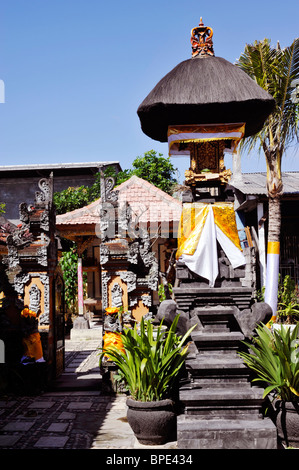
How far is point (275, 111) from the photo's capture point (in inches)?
441

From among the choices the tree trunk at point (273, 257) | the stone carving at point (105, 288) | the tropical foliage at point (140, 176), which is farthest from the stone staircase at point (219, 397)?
the tropical foliage at point (140, 176)

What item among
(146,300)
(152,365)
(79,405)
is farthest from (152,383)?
(146,300)

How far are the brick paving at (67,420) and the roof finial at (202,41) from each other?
583 centimetres

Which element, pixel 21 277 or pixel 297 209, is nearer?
pixel 21 277

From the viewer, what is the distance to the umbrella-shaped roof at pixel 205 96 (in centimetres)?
653

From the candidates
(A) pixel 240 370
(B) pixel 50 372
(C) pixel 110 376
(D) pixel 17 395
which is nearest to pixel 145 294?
(C) pixel 110 376

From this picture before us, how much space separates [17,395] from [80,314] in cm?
799

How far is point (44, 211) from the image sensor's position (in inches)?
363

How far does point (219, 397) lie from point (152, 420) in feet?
2.89

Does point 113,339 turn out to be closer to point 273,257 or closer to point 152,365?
point 152,365

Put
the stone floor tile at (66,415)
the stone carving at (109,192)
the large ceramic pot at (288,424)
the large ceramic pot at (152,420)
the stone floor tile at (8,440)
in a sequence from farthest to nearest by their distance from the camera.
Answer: the stone carving at (109,192), the stone floor tile at (66,415), the stone floor tile at (8,440), the large ceramic pot at (152,420), the large ceramic pot at (288,424)

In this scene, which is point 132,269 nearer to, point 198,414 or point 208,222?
point 208,222

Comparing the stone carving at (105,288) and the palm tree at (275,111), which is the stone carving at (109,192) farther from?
the palm tree at (275,111)

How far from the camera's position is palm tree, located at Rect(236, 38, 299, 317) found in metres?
10.9
